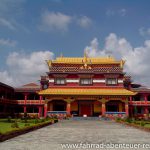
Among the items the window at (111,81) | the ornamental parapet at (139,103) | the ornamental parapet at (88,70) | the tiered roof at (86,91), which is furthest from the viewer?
the ornamental parapet at (139,103)

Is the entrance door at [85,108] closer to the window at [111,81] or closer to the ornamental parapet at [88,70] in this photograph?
the window at [111,81]

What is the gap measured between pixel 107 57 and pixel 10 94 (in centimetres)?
2098

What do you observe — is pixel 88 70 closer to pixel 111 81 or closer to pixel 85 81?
pixel 85 81

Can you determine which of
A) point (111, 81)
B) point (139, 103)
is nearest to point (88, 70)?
point (111, 81)

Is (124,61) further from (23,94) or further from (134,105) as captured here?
(23,94)

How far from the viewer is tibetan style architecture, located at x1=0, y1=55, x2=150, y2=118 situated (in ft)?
133

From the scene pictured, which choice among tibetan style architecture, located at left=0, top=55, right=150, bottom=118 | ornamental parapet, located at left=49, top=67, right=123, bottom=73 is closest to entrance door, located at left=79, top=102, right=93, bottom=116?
tibetan style architecture, located at left=0, top=55, right=150, bottom=118

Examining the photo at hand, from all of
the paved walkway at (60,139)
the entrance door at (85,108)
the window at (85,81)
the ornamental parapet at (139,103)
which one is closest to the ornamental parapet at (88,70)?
the window at (85,81)

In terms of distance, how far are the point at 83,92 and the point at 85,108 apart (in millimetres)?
3677

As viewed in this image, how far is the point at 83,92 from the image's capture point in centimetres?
4069

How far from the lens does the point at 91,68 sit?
1745 inches

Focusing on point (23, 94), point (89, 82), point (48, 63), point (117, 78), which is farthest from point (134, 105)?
point (23, 94)

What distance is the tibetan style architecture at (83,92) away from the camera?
4047 centimetres

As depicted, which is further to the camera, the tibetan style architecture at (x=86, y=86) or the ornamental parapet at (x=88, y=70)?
the ornamental parapet at (x=88, y=70)
